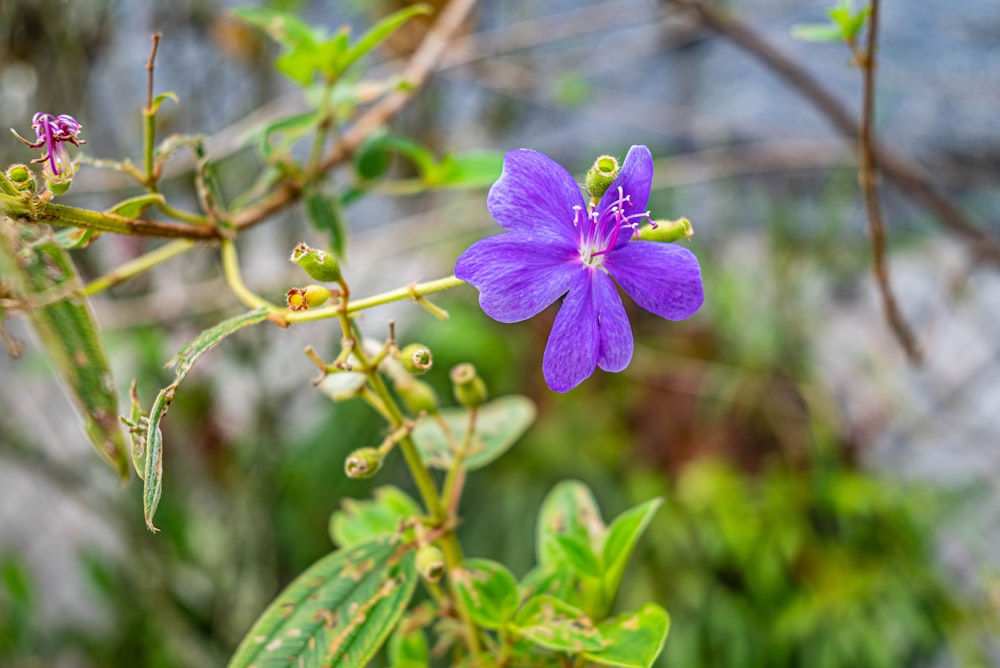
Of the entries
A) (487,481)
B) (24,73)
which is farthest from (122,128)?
(487,481)

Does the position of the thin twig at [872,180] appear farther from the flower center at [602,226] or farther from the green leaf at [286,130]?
the green leaf at [286,130]

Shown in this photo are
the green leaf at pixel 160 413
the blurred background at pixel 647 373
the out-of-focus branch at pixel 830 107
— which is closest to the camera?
the green leaf at pixel 160 413

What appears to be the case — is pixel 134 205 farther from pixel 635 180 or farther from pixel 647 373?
pixel 647 373

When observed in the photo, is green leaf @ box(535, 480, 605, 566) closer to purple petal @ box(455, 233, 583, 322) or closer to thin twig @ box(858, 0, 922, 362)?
purple petal @ box(455, 233, 583, 322)

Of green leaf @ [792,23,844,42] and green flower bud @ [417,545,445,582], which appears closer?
green flower bud @ [417,545,445,582]

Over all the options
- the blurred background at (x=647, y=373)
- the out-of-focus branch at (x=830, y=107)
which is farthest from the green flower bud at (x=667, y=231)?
the blurred background at (x=647, y=373)

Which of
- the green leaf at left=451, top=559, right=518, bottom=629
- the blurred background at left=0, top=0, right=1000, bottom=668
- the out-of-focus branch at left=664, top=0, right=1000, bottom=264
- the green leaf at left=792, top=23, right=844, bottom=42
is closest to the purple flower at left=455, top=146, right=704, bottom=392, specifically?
the green leaf at left=451, top=559, right=518, bottom=629

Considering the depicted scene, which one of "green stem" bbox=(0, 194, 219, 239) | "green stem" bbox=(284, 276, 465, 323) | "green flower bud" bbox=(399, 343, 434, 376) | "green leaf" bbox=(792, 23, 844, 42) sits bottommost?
"green flower bud" bbox=(399, 343, 434, 376)
